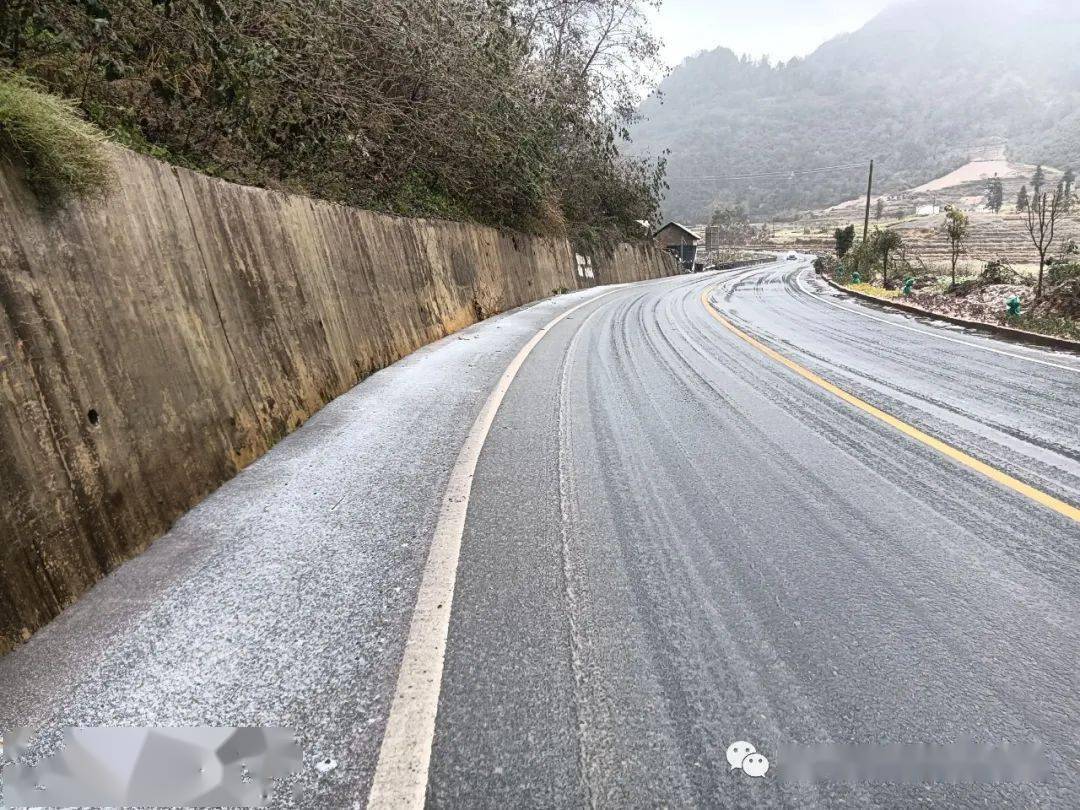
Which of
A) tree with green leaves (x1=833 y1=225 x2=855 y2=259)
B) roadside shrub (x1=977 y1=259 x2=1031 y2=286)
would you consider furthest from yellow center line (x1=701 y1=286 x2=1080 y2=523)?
tree with green leaves (x1=833 y1=225 x2=855 y2=259)

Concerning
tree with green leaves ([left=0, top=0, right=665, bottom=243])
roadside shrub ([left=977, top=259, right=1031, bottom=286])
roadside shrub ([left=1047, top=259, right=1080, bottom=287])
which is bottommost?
roadside shrub ([left=977, top=259, right=1031, bottom=286])

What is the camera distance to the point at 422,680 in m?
2.02

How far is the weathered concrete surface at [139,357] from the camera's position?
2.46m

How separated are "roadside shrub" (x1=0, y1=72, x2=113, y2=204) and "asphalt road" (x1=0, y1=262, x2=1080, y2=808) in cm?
185

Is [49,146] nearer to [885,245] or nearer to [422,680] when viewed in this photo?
[422,680]

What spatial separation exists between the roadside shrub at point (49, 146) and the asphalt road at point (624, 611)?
1851 millimetres

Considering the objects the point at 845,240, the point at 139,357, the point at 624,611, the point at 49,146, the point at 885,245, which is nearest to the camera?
the point at 624,611

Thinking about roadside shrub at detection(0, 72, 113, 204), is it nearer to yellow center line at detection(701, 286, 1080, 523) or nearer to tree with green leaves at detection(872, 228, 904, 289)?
yellow center line at detection(701, 286, 1080, 523)

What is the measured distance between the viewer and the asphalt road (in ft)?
5.74

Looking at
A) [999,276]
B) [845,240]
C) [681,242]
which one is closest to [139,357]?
[999,276]

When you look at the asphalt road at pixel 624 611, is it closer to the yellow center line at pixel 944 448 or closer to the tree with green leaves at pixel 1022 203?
the yellow center line at pixel 944 448

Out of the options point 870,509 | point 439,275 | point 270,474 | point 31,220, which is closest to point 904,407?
point 870,509

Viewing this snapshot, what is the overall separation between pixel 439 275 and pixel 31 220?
876 centimetres

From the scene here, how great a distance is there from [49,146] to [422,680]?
3.08 m
